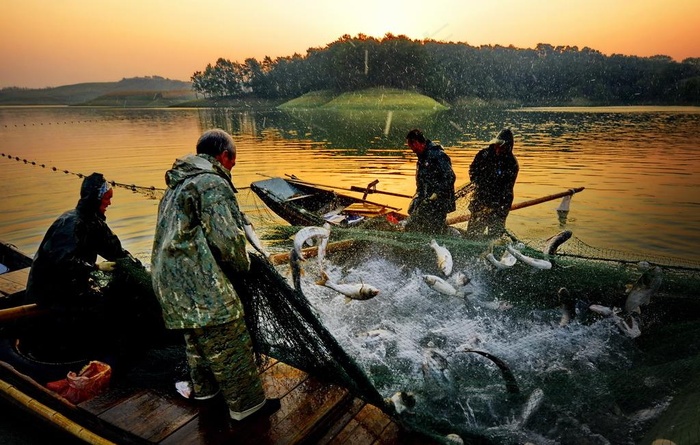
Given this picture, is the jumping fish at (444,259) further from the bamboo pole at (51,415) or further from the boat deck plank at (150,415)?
the bamboo pole at (51,415)

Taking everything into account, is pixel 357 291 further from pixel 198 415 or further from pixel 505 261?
pixel 505 261

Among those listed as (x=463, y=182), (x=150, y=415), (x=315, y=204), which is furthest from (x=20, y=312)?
Result: (x=463, y=182)

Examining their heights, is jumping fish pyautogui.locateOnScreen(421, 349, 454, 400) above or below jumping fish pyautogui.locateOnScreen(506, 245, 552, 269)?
below

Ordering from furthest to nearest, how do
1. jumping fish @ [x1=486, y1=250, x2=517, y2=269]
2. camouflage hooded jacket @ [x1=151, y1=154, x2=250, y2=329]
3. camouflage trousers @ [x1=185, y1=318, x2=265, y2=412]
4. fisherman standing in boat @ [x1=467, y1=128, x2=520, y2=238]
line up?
fisherman standing in boat @ [x1=467, y1=128, x2=520, y2=238] < jumping fish @ [x1=486, y1=250, x2=517, y2=269] < camouflage trousers @ [x1=185, y1=318, x2=265, y2=412] < camouflage hooded jacket @ [x1=151, y1=154, x2=250, y2=329]

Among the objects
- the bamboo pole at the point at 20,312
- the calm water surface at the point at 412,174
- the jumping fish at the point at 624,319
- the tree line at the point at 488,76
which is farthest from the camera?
the tree line at the point at 488,76

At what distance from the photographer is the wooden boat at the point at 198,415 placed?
2.93 m

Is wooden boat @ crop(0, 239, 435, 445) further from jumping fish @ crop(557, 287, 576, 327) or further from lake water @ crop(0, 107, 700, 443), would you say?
jumping fish @ crop(557, 287, 576, 327)

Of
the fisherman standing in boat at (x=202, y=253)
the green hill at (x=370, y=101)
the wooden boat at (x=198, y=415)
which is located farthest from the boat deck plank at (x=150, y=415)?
the green hill at (x=370, y=101)

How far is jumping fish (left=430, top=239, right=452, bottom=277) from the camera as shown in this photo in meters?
5.61

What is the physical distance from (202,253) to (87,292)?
2425mm

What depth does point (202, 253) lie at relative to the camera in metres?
2.70

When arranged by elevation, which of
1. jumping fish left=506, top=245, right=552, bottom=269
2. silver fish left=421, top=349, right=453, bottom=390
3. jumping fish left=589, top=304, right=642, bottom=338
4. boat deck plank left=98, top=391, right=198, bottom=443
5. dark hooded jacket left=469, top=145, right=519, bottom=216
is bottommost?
silver fish left=421, top=349, right=453, bottom=390

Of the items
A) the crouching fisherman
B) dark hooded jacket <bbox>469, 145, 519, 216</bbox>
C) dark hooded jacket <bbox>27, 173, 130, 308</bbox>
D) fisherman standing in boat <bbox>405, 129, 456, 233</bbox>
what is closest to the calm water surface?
dark hooded jacket <bbox>469, 145, 519, 216</bbox>

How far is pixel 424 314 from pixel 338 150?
25.6 m
